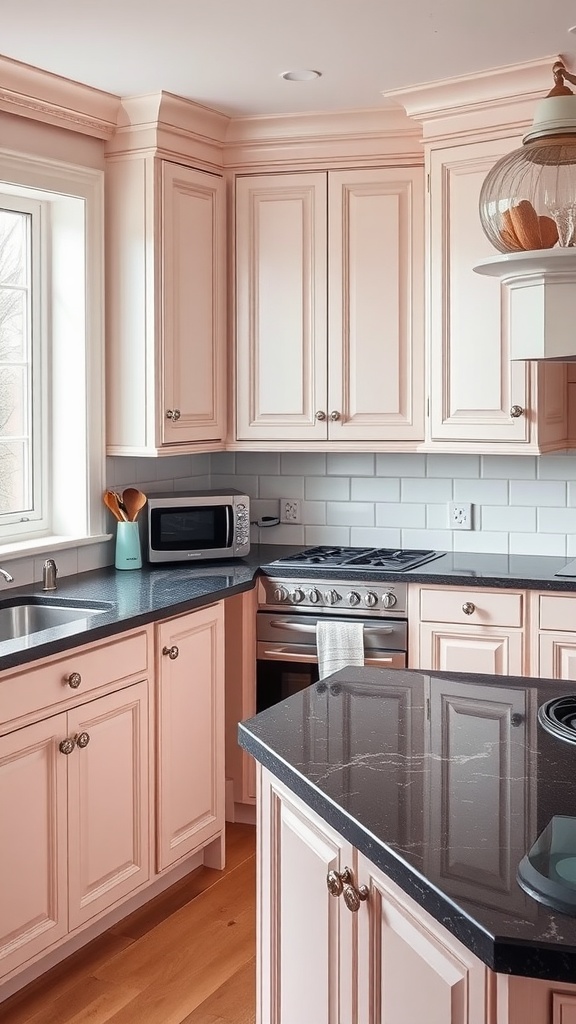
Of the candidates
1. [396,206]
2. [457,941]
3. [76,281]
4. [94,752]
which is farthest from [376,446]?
[457,941]

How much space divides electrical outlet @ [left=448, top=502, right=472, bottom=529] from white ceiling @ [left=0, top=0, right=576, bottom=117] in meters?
1.50

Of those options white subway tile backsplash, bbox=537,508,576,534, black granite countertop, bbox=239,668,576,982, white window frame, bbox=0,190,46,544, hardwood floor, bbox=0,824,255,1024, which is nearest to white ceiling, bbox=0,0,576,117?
white window frame, bbox=0,190,46,544

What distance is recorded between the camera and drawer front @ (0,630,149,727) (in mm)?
2643

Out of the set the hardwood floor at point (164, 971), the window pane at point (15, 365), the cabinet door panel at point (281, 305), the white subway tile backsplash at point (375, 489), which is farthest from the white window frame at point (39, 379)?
the hardwood floor at point (164, 971)

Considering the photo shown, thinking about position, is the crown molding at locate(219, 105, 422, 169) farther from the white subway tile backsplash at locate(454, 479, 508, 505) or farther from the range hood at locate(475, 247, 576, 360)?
the range hood at locate(475, 247, 576, 360)

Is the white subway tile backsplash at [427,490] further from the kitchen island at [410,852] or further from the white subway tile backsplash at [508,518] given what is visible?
the kitchen island at [410,852]

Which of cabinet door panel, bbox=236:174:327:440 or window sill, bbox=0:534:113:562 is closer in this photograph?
window sill, bbox=0:534:113:562

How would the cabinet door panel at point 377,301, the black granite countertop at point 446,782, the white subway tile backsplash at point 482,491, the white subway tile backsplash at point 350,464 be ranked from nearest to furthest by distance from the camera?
the black granite countertop at point 446,782
the cabinet door panel at point 377,301
the white subway tile backsplash at point 482,491
the white subway tile backsplash at point 350,464

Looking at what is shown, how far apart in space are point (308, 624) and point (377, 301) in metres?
1.18

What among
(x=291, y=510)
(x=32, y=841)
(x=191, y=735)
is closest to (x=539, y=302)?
(x=32, y=841)

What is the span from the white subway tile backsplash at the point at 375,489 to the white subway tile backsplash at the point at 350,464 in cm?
3

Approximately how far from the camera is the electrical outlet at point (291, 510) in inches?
176

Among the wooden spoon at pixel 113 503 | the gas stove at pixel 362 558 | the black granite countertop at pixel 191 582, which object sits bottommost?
the black granite countertop at pixel 191 582

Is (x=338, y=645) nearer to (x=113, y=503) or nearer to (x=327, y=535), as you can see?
(x=327, y=535)
